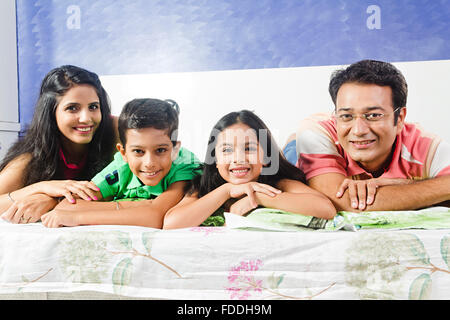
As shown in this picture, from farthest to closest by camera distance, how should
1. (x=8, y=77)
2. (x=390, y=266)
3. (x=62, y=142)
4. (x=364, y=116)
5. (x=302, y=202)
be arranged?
(x=8, y=77), (x=62, y=142), (x=364, y=116), (x=302, y=202), (x=390, y=266)

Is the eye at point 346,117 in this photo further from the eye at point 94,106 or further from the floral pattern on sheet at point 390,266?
the eye at point 94,106

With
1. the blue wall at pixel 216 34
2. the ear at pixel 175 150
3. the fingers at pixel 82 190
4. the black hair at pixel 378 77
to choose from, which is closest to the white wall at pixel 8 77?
the blue wall at pixel 216 34

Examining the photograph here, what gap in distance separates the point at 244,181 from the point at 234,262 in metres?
0.34

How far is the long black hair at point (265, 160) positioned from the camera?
4.36 ft

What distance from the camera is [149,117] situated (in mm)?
1351

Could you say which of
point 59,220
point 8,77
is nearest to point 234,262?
point 59,220

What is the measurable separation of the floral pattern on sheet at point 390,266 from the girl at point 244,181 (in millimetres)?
216

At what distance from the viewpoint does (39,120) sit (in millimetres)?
1483

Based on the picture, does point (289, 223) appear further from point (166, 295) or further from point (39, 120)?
point (39, 120)

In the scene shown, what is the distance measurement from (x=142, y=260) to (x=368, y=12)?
1230 mm

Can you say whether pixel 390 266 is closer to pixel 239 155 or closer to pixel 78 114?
pixel 239 155

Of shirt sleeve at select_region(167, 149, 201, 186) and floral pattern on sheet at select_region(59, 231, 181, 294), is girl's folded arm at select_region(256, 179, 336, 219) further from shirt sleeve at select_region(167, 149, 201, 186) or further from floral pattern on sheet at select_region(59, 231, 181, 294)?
floral pattern on sheet at select_region(59, 231, 181, 294)

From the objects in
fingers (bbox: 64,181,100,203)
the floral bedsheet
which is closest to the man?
the floral bedsheet

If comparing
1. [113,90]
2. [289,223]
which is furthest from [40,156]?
[289,223]
